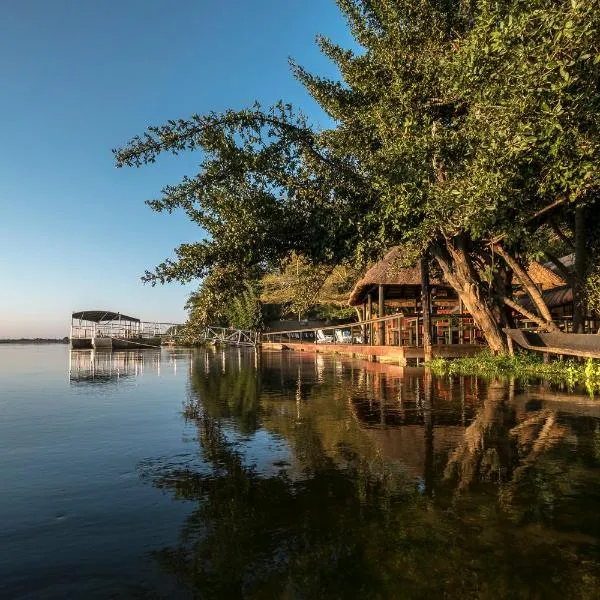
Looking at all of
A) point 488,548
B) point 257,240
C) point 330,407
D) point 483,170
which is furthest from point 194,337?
point 488,548

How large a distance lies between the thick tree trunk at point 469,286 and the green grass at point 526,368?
59 centimetres

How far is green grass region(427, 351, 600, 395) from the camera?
11.9m

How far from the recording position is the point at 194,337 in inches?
524

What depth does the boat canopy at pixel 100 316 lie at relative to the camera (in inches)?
2009

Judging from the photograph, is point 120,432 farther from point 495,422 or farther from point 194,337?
point 194,337

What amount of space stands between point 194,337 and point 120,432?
630cm

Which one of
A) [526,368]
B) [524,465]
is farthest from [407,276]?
[524,465]

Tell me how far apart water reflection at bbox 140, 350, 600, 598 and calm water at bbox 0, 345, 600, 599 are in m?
0.01

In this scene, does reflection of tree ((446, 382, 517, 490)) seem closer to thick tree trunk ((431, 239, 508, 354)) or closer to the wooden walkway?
the wooden walkway

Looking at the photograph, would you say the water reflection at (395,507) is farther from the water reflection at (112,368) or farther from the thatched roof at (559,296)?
the thatched roof at (559,296)

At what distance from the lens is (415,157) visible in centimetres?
1195

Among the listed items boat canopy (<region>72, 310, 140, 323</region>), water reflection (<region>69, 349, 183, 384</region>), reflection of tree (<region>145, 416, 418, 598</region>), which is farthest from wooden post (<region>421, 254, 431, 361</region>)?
boat canopy (<region>72, 310, 140, 323</region>)

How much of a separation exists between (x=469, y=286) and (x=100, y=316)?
45559mm

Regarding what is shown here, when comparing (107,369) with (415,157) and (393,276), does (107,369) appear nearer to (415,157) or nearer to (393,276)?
(393,276)
